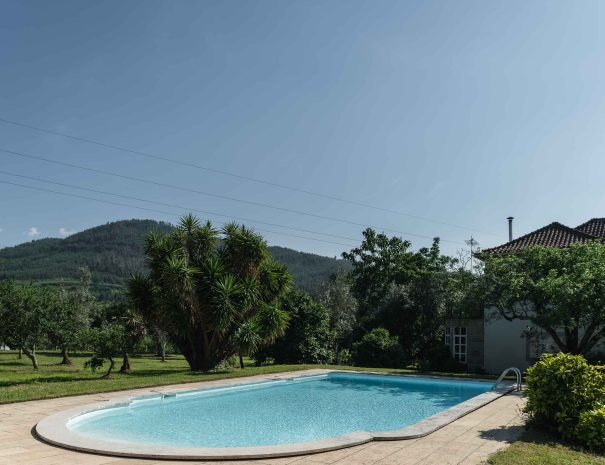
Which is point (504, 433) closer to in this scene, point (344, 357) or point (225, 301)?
point (225, 301)

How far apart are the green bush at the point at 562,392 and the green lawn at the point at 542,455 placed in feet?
1.59

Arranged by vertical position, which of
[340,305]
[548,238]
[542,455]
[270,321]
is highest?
[548,238]

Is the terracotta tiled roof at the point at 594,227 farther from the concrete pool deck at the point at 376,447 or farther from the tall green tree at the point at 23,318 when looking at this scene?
the tall green tree at the point at 23,318

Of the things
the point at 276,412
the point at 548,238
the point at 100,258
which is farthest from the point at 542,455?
the point at 100,258

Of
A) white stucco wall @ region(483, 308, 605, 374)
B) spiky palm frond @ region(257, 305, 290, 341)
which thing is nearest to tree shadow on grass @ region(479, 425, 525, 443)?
spiky palm frond @ region(257, 305, 290, 341)

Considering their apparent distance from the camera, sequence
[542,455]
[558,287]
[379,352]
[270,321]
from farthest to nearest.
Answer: [379,352] → [270,321] → [558,287] → [542,455]

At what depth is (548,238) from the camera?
82.0ft

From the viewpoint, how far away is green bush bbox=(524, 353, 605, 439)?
775 cm

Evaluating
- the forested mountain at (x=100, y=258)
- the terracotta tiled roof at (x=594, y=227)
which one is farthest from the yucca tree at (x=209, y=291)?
the forested mountain at (x=100, y=258)

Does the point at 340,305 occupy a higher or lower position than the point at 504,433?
higher

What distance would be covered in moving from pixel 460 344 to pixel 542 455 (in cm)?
1832

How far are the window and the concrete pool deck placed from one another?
14.4 meters

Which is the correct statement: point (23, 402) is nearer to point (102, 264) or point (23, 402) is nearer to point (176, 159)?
point (176, 159)

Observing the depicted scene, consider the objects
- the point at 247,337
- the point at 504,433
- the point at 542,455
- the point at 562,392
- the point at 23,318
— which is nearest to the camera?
the point at 542,455
